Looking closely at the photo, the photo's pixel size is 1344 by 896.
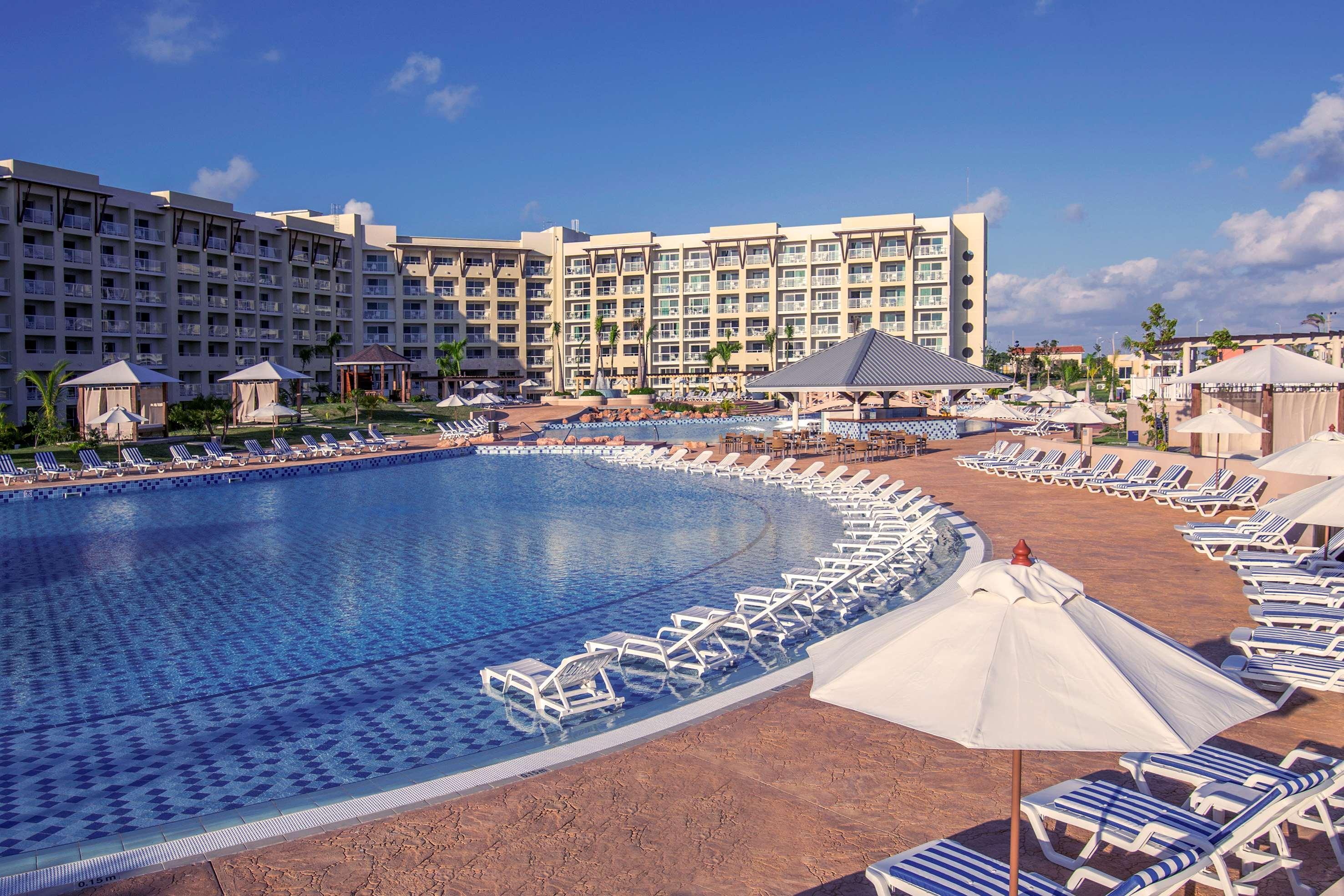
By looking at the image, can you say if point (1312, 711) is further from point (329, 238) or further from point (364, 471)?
point (329, 238)

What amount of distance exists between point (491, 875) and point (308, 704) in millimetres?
3722

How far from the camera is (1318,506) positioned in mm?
7156

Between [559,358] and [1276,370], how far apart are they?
57.5 m

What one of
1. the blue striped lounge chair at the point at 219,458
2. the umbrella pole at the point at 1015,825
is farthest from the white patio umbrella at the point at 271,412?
the umbrella pole at the point at 1015,825

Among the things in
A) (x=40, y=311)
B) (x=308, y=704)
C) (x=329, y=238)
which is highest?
(x=329, y=238)

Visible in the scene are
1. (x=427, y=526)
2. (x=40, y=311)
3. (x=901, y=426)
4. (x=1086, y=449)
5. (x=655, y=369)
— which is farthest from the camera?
(x=655, y=369)

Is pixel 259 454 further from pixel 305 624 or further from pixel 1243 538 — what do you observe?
pixel 1243 538

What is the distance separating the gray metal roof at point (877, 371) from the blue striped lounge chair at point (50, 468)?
16.7m

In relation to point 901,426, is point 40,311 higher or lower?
higher

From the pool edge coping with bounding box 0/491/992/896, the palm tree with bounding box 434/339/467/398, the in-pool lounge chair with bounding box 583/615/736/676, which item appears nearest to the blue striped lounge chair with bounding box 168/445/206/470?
the in-pool lounge chair with bounding box 583/615/736/676

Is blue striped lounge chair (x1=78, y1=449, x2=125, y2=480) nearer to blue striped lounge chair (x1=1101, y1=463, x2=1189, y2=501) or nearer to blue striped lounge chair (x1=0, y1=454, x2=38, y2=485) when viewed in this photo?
blue striped lounge chair (x1=0, y1=454, x2=38, y2=485)

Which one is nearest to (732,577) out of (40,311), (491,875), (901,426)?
(491,875)

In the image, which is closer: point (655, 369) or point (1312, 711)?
point (1312, 711)

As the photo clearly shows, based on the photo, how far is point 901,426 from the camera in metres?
28.9
